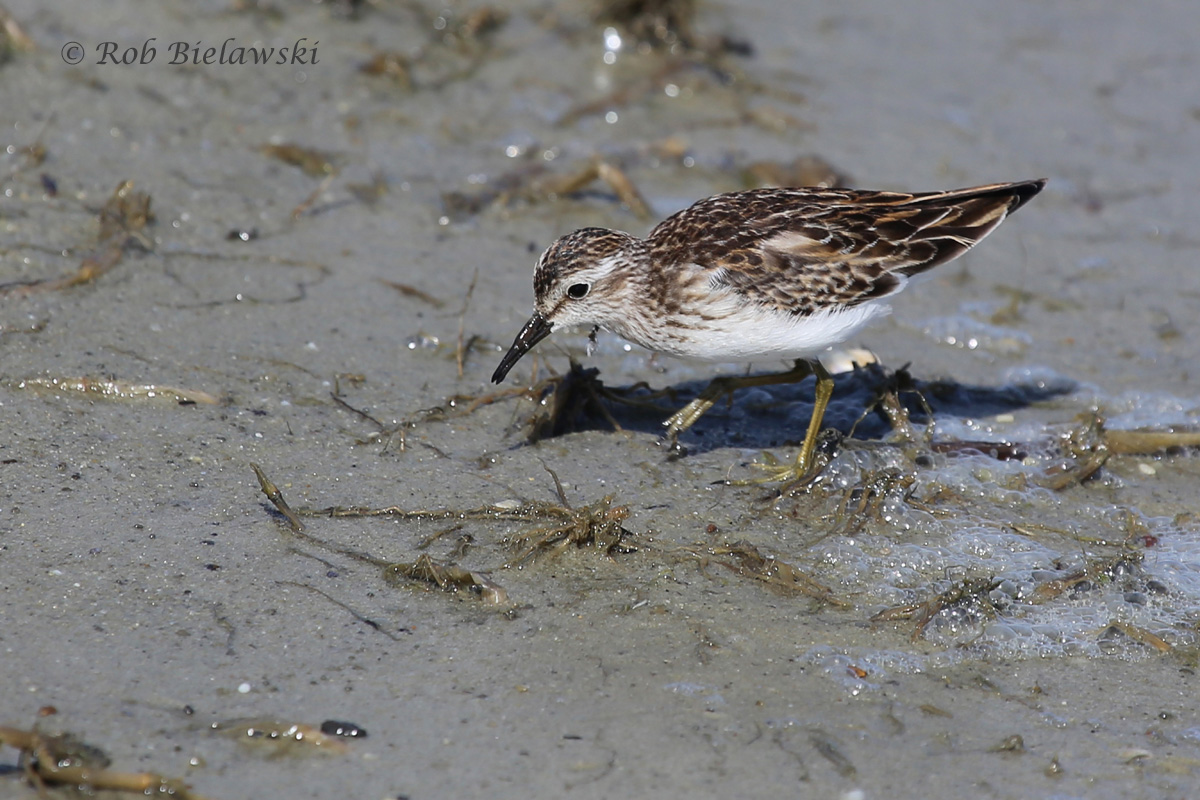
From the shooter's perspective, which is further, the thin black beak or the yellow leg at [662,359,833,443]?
the yellow leg at [662,359,833,443]

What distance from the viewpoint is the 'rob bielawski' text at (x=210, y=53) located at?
26.8 feet

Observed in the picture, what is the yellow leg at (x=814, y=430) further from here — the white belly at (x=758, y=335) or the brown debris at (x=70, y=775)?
the brown debris at (x=70, y=775)

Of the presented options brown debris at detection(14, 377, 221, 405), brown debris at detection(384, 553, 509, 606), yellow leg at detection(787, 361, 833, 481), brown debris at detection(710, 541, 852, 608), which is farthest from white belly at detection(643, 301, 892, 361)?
brown debris at detection(14, 377, 221, 405)

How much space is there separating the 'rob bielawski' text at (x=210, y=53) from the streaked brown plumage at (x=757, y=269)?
3.95 metres

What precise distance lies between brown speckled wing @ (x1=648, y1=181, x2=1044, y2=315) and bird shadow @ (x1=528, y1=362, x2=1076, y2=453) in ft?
A: 2.21

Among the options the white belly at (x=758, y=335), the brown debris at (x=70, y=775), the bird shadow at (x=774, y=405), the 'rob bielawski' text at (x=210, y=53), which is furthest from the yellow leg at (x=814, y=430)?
the 'rob bielawski' text at (x=210, y=53)

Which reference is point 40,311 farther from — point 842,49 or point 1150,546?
point 842,49

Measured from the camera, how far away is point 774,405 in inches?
254

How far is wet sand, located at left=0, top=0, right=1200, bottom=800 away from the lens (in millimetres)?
3930

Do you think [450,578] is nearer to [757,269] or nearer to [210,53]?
[757,269]

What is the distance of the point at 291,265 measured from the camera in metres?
6.77

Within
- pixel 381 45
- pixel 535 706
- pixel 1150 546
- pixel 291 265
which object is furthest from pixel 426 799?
pixel 381 45

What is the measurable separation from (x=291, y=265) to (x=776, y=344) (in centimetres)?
290

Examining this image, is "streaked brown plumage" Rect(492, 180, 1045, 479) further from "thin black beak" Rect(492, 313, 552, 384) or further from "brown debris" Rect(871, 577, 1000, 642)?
"brown debris" Rect(871, 577, 1000, 642)
